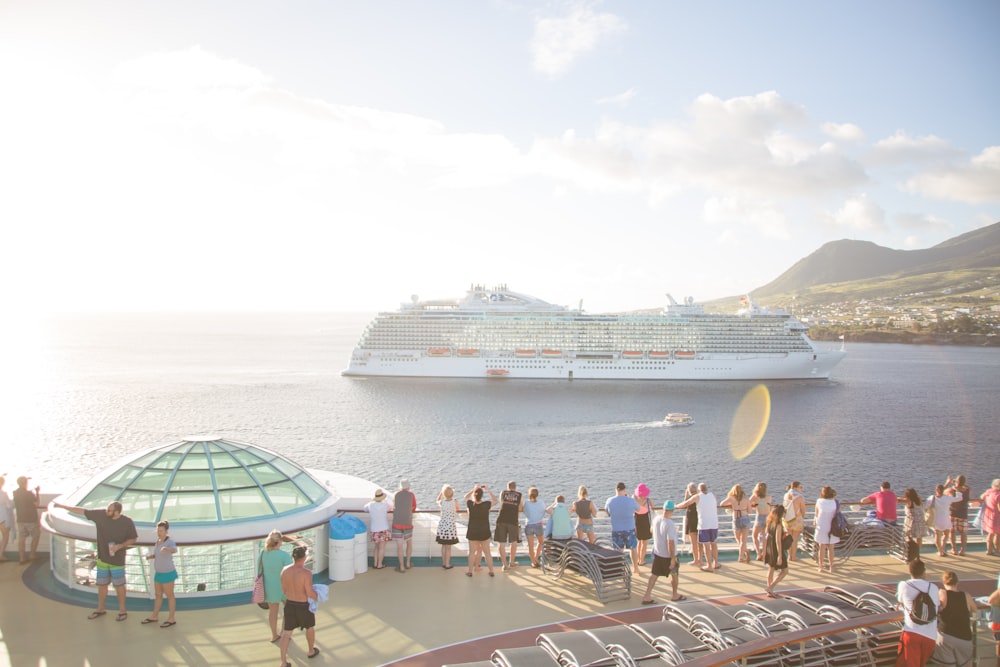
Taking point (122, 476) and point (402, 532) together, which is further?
point (402, 532)

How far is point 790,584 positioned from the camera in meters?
8.32

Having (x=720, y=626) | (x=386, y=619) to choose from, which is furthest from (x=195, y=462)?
(x=720, y=626)

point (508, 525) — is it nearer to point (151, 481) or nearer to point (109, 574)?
point (151, 481)

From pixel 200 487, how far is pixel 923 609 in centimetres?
730

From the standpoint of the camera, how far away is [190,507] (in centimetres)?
763

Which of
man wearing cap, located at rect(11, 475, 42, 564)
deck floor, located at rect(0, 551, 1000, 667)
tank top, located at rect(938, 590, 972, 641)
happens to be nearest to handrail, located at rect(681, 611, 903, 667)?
tank top, located at rect(938, 590, 972, 641)

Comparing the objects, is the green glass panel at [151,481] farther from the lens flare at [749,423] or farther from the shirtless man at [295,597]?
the lens flare at [749,423]

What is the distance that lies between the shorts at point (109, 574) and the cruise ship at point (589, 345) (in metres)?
61.5

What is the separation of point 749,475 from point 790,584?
75.2ft

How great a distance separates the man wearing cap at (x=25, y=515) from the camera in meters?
8.23

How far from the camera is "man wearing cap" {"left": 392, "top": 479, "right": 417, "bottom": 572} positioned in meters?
8.42

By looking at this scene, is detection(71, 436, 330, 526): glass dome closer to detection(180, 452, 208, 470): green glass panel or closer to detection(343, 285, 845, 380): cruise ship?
detection(180, 452, 208, 470): green glass panel

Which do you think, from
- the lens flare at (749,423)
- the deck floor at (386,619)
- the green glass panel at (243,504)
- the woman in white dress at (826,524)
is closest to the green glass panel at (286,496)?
the green glass panel at (243,504)

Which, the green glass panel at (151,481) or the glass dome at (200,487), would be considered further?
the green glass panel at (151,481)
